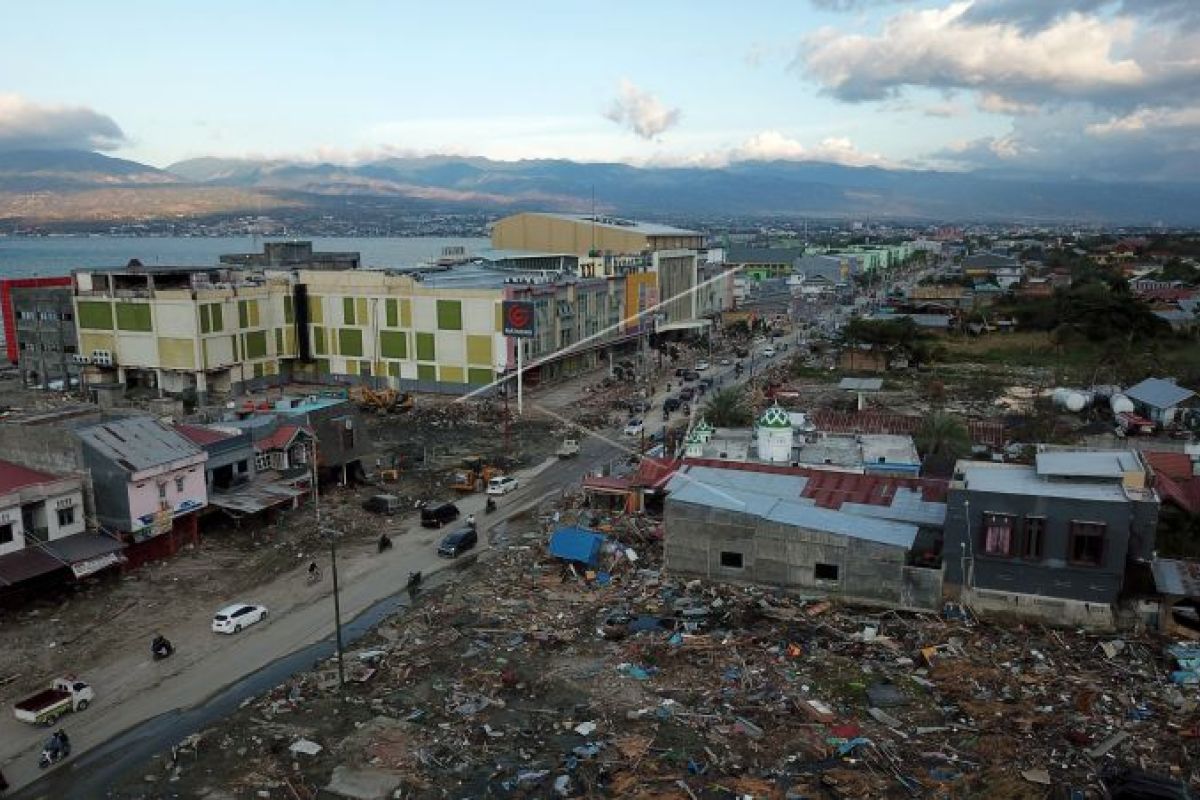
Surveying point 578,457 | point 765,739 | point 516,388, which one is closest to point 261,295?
point 516,388

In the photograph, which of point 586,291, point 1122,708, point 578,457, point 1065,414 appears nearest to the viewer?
point 1122,708

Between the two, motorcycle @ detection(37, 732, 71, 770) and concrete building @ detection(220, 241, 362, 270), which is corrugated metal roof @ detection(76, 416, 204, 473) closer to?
motorcycle @ detection(37, 732, 71, 770)

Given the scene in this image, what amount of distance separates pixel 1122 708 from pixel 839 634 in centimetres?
568

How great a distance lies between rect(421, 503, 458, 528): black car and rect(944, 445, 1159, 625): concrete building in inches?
620

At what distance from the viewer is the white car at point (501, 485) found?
108ft

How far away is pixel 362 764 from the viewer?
15.8m

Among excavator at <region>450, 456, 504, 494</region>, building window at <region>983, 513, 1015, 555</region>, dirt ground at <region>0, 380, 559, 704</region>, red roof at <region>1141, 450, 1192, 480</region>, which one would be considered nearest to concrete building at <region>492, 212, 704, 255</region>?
dirt ground at <region>0, 380, 559, 704</region>

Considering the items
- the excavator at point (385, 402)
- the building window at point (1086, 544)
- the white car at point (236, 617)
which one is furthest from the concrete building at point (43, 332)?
the building window at point (1086, 544)

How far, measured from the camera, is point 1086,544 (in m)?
20.6

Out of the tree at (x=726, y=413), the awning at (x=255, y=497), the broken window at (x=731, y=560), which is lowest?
the awning at (x=255, y=497)

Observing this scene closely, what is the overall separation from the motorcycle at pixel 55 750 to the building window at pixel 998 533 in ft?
64.7

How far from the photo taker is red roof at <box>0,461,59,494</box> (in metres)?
23.3

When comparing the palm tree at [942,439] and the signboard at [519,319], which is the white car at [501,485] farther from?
the signboard at [519,319]

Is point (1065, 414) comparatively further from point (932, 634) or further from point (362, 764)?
point (362, 764)
